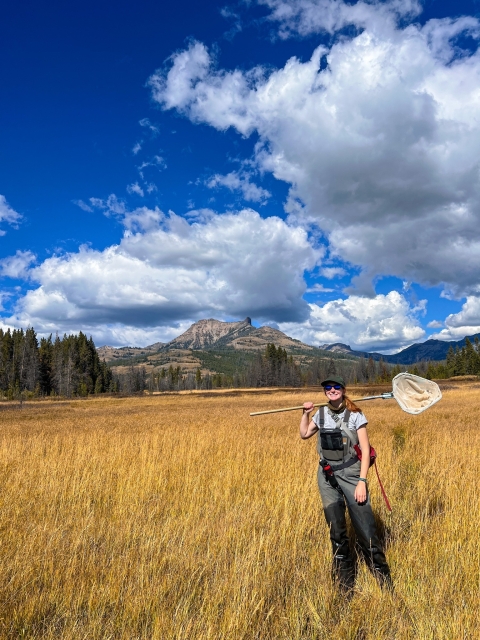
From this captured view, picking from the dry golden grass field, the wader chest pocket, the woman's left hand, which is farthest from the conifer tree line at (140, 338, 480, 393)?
the woman's left hand

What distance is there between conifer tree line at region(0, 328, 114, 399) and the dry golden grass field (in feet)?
255

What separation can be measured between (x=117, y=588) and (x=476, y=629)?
118 inches

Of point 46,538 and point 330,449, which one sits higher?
point 330,449

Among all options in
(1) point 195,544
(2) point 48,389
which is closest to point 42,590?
(1) point 195,544

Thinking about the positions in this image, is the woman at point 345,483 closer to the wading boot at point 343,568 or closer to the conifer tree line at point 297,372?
the wading boot at point 343,568

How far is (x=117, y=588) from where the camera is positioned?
357 cm

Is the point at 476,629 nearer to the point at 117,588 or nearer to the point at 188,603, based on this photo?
the point at 188,603

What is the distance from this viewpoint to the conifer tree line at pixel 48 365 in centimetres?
8100

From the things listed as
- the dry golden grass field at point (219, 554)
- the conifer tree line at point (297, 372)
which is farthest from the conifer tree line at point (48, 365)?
the dry golden grass field at point (219, 554)

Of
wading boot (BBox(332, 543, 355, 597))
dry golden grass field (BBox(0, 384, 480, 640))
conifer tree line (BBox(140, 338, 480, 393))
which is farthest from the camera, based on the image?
conifer tree line (BBox(140, 338, 480, 393))

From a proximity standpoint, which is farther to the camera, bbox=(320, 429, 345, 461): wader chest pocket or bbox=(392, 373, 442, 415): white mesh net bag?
bbox=(392, 373, 442, 415): white mesh net bag

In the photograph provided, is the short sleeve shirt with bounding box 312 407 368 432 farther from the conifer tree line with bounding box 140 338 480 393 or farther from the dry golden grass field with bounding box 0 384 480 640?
the conifer tree line with bounding box 140 338 480 393

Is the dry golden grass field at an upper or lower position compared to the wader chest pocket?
lower

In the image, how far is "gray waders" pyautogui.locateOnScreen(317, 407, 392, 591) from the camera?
393cm
